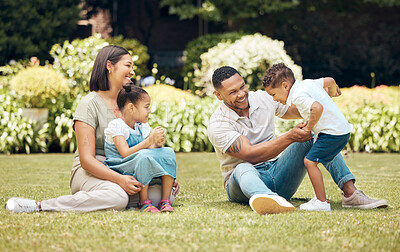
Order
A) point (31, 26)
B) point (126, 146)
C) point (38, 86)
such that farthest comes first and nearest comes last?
point (31, 26), point (38, 86), point (126, 146)

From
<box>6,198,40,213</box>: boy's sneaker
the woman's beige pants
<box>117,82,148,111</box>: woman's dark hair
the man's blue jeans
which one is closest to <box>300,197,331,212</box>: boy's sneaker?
the man's blue jeans

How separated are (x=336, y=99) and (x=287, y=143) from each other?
681cm

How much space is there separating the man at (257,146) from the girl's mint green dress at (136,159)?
1.68ft

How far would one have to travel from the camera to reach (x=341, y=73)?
1664 cm

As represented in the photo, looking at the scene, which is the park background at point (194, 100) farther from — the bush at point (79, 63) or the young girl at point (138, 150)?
the young girl at point (138, 150)

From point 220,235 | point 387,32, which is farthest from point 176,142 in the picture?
point 387,32

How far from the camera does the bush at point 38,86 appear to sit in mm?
9414

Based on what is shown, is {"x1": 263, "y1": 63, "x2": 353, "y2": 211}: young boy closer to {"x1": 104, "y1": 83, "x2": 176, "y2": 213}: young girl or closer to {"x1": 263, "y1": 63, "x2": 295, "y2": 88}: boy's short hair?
{"x1": 263, "y1": 63, "x2": 295, "y2": 88}: boy's short hair

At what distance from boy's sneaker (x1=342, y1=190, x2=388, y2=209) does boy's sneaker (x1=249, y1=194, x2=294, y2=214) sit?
2.15 feet

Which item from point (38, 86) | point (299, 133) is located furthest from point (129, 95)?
point (38, 86)

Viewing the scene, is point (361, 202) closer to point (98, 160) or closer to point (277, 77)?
point (277, 77)

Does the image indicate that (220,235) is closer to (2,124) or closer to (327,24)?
(2,124)

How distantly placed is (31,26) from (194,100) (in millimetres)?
5994

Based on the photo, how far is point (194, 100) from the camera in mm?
10305
